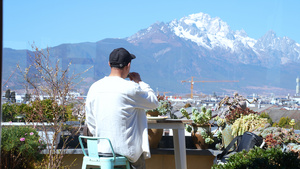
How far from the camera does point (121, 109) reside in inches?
80.4

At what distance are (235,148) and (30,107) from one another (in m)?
2.25

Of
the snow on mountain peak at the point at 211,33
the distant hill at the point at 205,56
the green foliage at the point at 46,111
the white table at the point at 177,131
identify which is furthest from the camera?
the snow on mountain peak at the point at 211,33

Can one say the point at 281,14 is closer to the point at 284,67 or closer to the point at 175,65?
the point at 284,67

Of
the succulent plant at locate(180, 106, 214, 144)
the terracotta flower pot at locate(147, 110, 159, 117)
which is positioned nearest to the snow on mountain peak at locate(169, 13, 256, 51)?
the succulent plant at locate(180, 106, 214, 144)

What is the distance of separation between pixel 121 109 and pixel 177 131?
3.82 ft

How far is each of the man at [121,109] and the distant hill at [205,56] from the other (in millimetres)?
2607

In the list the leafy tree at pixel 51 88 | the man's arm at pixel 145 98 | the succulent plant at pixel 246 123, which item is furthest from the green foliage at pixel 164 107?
the man's arm at pixel 145 98

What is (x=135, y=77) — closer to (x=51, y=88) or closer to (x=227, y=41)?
(x=51, y=88)

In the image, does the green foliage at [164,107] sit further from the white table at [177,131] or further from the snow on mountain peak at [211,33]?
the snow on mountain peak at [211,33]

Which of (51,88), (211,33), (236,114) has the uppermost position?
(211,33)

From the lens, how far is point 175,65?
57.5 m

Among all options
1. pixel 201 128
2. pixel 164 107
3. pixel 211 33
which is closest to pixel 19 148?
pixel 164 107

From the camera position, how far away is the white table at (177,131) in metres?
3.05

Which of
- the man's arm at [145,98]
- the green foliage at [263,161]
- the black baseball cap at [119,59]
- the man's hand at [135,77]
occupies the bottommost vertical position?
the green foliage at [263,161]
